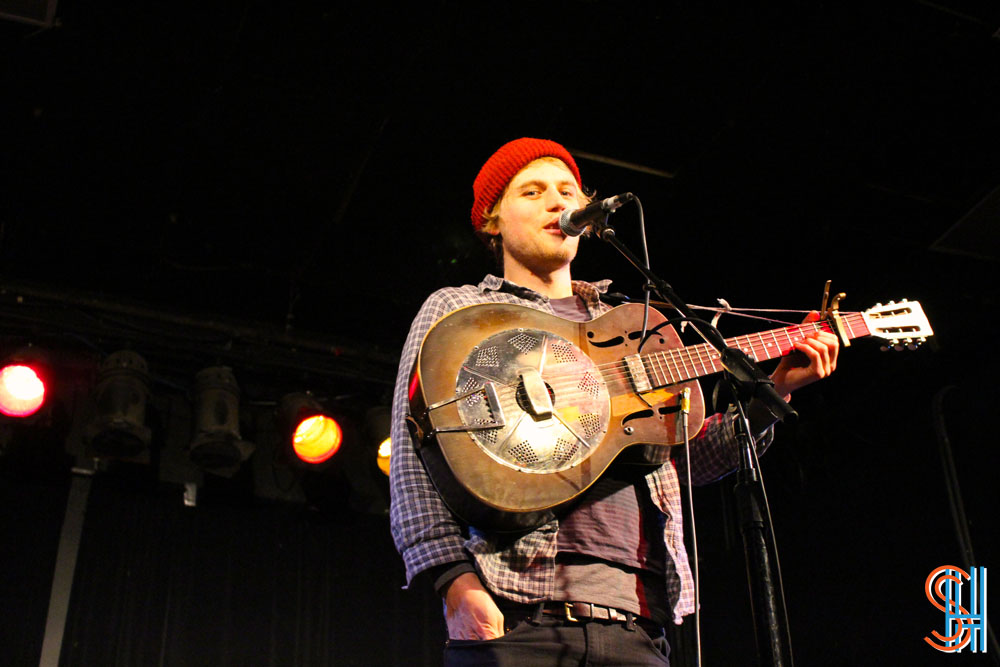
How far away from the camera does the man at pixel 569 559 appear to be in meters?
1.94

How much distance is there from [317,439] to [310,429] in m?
0.08

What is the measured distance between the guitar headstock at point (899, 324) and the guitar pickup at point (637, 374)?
0.90 metres

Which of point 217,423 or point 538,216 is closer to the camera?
point 538,216

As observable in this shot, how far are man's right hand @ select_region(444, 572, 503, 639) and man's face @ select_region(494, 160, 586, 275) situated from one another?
1125 millimetres

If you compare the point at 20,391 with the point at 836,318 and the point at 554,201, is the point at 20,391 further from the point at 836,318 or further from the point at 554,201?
the point at 836,318

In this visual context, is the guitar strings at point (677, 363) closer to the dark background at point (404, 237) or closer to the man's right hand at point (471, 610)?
the man's right hand at point (471, 610)

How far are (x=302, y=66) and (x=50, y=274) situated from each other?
8.50 feet

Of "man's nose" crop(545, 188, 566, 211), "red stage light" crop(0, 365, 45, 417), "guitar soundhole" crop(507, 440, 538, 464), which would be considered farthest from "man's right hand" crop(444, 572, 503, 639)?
"red stage light" crop(0, 365, 45, 417)

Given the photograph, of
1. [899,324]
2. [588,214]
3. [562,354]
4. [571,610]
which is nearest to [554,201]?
[588,214]

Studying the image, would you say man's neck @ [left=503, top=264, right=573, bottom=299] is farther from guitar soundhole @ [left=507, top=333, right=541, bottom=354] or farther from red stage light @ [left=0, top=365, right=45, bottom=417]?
red stage light @ [left=0, top=365, right=45, bottom=417]

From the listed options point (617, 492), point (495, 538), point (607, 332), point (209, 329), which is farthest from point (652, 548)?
point (209, 329)

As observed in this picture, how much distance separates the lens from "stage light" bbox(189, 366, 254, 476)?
219 inches

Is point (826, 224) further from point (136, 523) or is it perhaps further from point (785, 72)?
point (136, 523)

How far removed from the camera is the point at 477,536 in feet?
6.75
